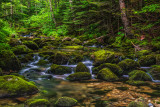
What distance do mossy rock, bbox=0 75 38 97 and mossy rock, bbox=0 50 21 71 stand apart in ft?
10.2

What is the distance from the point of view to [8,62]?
7.86 m

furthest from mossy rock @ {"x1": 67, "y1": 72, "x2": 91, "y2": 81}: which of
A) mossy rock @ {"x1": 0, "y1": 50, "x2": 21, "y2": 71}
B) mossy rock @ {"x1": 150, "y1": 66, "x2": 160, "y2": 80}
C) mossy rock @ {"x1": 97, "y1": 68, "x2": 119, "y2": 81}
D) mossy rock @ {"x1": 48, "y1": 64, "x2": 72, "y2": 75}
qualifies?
mossy rock @ {"x1": 0, "y1": 50, "x2": 21, "y2": 71}

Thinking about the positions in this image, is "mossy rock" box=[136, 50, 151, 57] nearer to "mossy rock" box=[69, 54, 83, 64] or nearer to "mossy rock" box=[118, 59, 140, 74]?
"mossy rock" box=[118, 59, 140, 74]

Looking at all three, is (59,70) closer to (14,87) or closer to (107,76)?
(107,76)

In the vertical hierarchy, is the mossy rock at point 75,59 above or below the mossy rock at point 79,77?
above

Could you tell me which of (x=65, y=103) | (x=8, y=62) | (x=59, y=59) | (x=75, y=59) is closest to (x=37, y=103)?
(x=65, y=103)

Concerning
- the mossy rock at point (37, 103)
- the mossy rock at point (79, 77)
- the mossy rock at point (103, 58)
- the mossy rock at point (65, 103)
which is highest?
the mossy rock at point (103, 58)

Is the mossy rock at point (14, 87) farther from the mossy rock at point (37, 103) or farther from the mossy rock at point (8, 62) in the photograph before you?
the mossy rock at point (8, 62)

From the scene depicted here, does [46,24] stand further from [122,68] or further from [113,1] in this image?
[122,68]

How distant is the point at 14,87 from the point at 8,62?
12.1 feet

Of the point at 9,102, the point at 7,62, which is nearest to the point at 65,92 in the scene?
the point at 9,102

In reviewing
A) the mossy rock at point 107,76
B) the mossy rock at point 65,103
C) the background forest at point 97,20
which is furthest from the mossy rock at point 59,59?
the mossy rock at point 65,103

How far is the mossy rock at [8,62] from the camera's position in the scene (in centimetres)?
777

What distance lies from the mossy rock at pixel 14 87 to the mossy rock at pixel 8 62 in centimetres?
312
